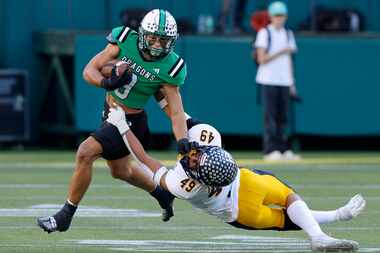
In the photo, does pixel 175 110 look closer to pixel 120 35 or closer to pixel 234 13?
pixel 120 35

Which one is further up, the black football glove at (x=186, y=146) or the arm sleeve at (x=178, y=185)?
the black football glove at (x=186, y=146)

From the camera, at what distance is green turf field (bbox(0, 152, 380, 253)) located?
920 centimetres

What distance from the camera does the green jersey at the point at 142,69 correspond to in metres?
9.77

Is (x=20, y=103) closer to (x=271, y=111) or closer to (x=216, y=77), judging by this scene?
(x=216, y=77)

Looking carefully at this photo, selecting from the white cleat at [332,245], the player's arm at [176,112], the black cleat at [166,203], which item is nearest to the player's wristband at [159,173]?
the player's arm at [176,112]

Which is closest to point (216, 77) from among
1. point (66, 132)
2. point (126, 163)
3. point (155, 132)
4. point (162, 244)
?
point (155, 132)

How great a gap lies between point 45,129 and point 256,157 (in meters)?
3.89

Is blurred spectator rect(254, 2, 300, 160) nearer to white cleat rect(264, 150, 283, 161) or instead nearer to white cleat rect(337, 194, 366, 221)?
white cleat rect(264, 150, 283, 161)

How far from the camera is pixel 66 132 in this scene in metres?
19.2

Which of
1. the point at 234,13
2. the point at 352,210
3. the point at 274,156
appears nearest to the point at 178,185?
the point at 352,210

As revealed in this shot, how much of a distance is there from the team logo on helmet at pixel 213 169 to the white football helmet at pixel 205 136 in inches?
11.8

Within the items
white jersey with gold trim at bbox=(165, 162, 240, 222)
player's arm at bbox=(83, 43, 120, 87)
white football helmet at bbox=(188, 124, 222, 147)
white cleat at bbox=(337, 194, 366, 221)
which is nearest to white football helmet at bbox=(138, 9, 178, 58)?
player's arm at bbox=(83, 43, 120, 87)

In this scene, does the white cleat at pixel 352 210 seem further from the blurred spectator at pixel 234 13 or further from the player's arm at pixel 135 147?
the blurred spectator at pixel 234 13

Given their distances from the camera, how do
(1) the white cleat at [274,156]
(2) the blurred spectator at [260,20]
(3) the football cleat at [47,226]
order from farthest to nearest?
(2) the blurred spectator at [260,20] → (1) the white cleat at [274,156] → (3) the football cleat at [47,226]
